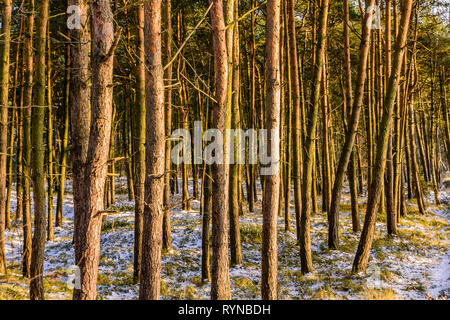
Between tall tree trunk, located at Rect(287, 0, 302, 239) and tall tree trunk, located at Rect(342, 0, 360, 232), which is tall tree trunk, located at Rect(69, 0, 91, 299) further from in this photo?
tall tree trunk, located at Rect(342, 0, 360, 232)

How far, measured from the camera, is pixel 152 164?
205 inches

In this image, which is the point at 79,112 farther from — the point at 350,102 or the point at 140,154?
the point at 350,102

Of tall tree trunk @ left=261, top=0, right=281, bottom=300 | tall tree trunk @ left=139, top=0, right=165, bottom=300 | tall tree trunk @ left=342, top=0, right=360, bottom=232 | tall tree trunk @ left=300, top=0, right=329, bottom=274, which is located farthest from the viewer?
tall tree trunk @ left=342, top=0, right=360, bottom=232

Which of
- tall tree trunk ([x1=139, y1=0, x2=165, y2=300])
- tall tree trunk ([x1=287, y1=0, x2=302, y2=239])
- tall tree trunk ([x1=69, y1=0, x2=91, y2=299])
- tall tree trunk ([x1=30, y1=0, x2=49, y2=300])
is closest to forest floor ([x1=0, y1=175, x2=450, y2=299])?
tall tree trunk ([x1=30, y1=0, x2=49, y2=300])

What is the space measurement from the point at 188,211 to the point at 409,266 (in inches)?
374

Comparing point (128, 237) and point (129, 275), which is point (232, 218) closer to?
point (129, 275)

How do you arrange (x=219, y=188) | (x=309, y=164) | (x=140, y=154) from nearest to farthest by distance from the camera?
(x=219, y=188) < (x=140, y=154) < (x=309, y=164)

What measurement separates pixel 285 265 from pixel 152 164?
20.3 feet

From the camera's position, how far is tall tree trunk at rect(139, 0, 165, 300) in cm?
521

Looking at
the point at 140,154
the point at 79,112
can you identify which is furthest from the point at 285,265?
the point at 79,112

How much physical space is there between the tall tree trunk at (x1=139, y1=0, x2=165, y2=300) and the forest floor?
2.56m

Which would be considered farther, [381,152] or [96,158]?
[381,152]
